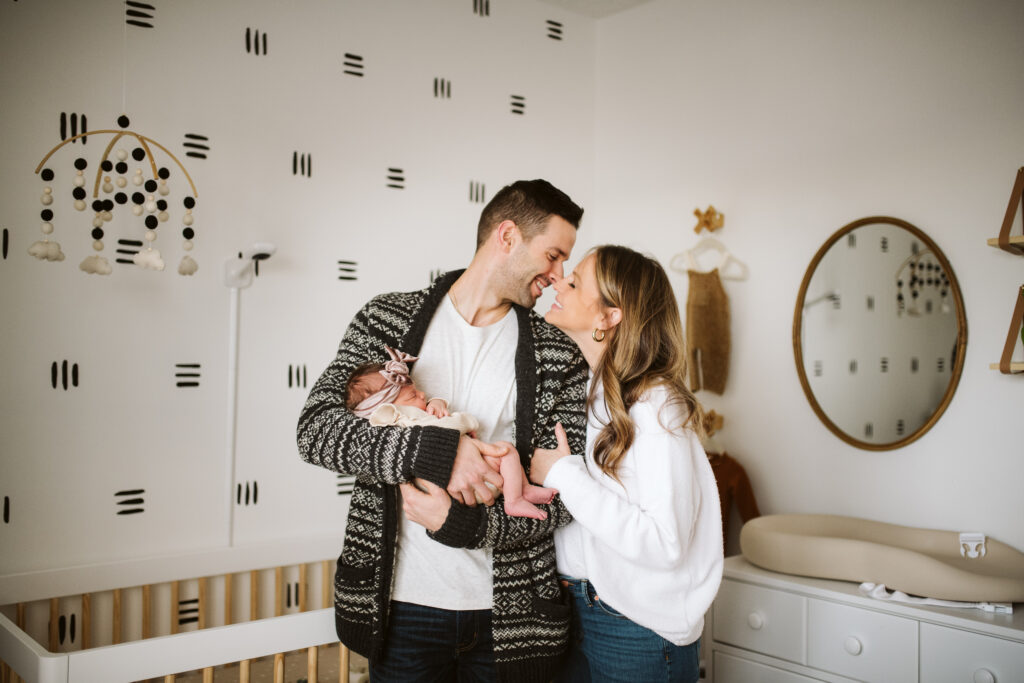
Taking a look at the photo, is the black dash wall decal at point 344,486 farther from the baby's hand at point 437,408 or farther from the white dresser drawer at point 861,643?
the white dresser drawer at point 861,643

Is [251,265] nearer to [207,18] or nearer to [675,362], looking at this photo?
[207,18]

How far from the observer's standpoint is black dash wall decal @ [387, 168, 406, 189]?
2805 millimetres

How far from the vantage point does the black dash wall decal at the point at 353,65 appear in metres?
2.71

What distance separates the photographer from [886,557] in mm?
2088

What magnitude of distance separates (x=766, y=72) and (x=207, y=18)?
6.22ft

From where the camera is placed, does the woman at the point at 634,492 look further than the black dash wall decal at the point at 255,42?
No

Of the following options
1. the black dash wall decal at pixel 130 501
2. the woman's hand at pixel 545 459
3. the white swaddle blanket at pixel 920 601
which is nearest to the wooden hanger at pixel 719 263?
the white swaddle blanket at pixel 920 601

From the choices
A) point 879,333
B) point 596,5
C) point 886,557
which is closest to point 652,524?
point 886,557

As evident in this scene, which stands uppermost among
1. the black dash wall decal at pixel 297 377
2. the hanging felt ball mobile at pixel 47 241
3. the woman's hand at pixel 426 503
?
the hanging felt ball mobile at pixel 47 241

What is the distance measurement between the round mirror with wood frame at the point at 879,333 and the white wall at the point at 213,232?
1.30 metres

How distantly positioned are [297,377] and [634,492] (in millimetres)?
1425

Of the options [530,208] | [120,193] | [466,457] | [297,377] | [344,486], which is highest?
[120,193]

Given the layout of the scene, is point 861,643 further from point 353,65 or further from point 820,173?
point 353,65

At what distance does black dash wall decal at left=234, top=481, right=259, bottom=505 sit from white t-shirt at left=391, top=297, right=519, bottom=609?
1.10 m
